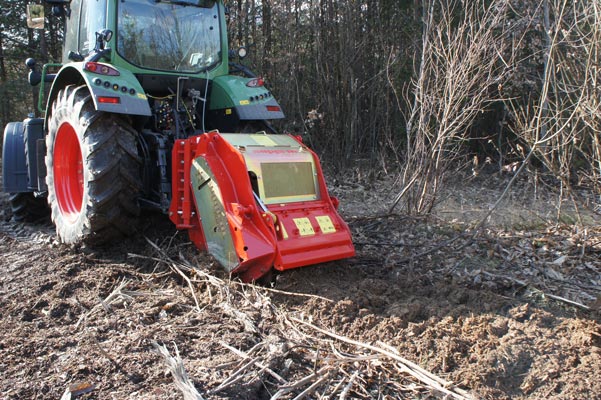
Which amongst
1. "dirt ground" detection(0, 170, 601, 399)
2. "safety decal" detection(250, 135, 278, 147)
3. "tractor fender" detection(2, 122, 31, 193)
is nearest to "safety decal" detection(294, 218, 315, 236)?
"dirt ground" detection(0, 170, 601, 399)

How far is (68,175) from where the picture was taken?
4887 millimetres

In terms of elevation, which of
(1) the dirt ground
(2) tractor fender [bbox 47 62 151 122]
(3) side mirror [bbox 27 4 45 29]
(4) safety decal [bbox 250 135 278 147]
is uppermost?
(3) side mirror [bbox 27 4 45 29]

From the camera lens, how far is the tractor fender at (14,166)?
574 cm

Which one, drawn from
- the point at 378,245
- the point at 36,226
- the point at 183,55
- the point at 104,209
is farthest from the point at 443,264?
the point at 36,226

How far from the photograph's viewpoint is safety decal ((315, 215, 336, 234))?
146 inches

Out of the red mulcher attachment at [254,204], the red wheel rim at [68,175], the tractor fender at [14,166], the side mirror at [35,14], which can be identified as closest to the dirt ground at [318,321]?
the red mulcher attachment at [254,204]

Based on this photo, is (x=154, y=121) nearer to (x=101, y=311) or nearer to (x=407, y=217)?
(x=101, y=311)

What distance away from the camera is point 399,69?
9.77 m

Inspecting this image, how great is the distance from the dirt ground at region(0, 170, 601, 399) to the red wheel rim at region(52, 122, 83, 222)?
43cm

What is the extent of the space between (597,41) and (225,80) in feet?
10.6

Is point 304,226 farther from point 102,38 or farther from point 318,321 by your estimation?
point 102,38

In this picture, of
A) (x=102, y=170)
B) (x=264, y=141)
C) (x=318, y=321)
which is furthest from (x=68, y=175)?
(x=318, y=321)

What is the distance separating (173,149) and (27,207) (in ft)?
10.1

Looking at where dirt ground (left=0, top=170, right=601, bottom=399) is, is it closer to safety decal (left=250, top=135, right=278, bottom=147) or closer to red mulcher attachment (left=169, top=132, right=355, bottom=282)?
red mulcher attachment (left=169, top=132, right=355, bottom=282)
